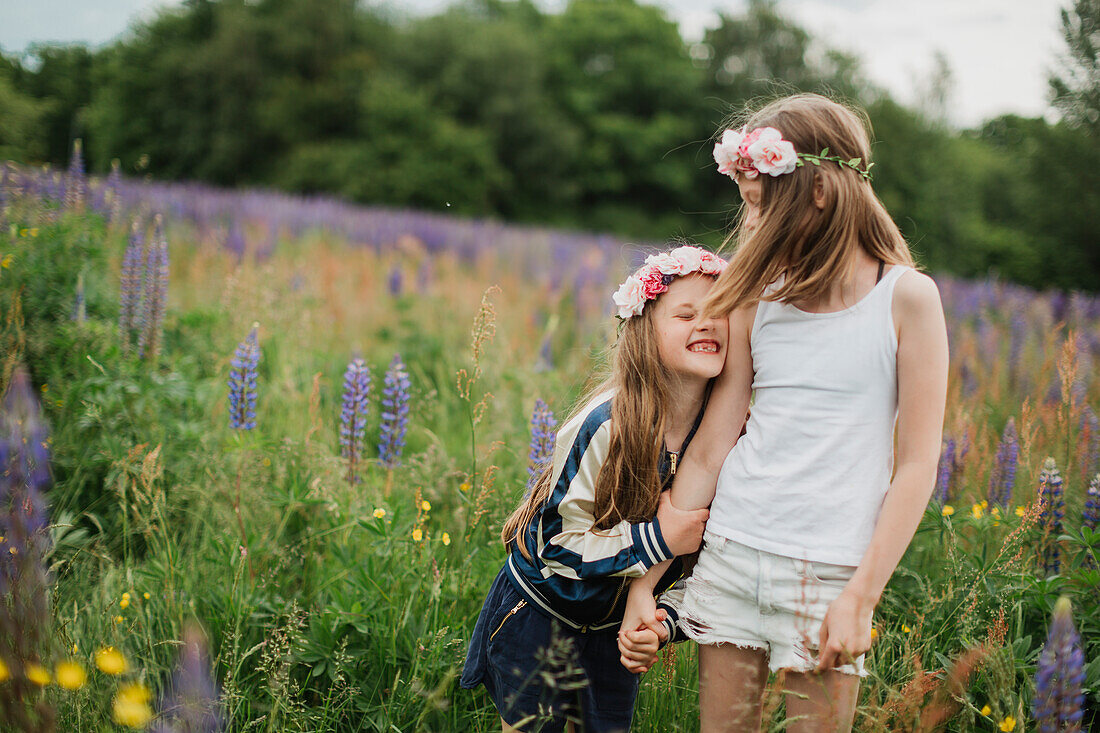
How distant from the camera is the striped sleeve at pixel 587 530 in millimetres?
1691

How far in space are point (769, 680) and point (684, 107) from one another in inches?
1336

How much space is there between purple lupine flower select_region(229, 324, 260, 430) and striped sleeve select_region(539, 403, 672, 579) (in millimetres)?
1431

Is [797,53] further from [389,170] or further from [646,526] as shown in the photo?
[646,526]

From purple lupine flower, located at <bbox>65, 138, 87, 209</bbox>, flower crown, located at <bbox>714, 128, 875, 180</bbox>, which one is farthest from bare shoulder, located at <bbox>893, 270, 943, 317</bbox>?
purple lupine flower, located at <bbox>65, 138, 87, 209</bbox>

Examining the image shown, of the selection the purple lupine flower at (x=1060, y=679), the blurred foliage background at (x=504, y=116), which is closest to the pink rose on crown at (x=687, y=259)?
the purple lupine flower at (x=1060, y=679)

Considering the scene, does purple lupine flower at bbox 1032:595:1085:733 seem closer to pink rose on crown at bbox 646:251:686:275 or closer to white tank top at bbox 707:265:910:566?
white tank top at bbox 707:265:910:566

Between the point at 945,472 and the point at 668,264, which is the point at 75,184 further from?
the point at 945,472

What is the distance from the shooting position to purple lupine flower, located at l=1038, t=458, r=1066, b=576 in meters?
2.31

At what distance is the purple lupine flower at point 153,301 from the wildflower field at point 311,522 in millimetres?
12

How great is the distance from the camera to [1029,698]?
206cm

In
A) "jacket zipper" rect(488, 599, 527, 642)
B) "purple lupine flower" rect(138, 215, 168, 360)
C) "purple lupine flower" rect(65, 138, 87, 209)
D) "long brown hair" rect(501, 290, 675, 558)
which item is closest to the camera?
"long brown hair" rect(501, 290, 675, 558)

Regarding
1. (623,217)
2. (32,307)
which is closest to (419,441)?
(32,307)

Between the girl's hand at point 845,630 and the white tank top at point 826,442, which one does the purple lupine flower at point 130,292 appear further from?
the girl's hand at point 845,630

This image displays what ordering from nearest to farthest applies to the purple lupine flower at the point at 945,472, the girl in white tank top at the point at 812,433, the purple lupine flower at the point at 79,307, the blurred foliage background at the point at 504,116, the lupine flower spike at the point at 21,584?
the lupine flower spike at the point at 21,584 < the girl in white tank top at the point at 812,433 < the purple lupine flower at the point at 945,472 < the purple lupine flower at the point at 79,307 < the blurred foliage background at the point at 504,116
